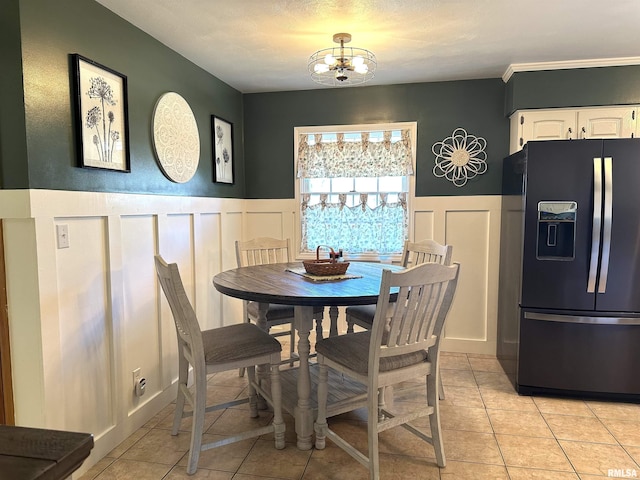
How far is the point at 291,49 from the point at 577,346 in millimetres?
2660

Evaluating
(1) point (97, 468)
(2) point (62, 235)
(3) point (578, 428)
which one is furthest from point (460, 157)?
(1) point (97, 468)

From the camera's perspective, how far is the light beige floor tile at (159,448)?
2113 mm

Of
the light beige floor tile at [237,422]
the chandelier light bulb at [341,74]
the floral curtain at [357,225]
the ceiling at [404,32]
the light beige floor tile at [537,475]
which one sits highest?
the ceiling at [404,32]

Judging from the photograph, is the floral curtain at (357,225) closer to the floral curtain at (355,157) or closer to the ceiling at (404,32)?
the floral curtain at (355,157)


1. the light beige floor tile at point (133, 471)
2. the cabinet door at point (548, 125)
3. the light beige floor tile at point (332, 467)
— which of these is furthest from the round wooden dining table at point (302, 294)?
the cabinet door at point (548, 125)

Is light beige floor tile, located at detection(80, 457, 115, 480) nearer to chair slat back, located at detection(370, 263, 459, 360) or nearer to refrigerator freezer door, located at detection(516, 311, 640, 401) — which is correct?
chair slat back, located at detection(370, 263, 459, 360)

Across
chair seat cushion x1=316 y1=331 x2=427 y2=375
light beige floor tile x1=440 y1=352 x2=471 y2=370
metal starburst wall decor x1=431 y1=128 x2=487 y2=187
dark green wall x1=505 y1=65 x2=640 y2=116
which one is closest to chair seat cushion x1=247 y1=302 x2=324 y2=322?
chair seat cushion x1=316 y1=331 x2=427 y2=375

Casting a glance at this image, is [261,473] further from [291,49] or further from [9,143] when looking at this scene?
[291,49]

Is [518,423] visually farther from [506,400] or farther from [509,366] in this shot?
[509,366]

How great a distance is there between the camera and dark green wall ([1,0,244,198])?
174cm

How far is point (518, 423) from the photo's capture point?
7.98ft

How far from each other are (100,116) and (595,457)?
9.81ft

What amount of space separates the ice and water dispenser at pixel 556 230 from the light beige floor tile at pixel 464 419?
1051 mm

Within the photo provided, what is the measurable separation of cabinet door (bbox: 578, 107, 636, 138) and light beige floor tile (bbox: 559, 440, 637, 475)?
2.10 metres
